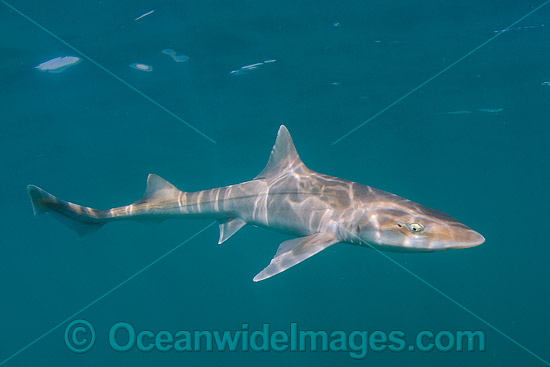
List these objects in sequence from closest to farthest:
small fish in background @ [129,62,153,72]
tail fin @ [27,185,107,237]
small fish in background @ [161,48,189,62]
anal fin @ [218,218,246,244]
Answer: tail fin @ [27,185,107,237]
anal fin @ [218,218,246,244]
small fish in background @ [161,48,189,62]
small fish in background @ [129,62,153,72]

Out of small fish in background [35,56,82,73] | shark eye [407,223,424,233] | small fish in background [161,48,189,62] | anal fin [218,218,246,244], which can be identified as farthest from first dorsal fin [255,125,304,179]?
small fish in background [35,56,82,73]

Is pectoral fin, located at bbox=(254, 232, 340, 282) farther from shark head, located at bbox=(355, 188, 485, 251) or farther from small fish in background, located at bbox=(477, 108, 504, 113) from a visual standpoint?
small fish in background, located at bbox=(477, 108, 504, 113)

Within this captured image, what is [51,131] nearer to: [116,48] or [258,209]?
[116,48]

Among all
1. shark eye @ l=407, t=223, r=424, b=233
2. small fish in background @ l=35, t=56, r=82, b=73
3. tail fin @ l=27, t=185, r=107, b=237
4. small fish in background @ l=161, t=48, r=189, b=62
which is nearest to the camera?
shark eye @ l=407, t=223, r=424, b=233

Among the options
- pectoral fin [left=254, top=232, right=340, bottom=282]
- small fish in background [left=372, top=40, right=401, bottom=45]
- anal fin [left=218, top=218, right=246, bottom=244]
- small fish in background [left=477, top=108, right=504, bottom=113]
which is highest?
small fish in background [left=372, top=40, right=401, bottom=45]

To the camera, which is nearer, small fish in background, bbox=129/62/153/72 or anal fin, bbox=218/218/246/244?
anal fin, bbox=218/218/246/244

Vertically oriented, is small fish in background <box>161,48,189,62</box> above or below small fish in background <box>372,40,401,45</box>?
below

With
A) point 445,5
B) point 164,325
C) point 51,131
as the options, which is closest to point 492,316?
point 445,5
